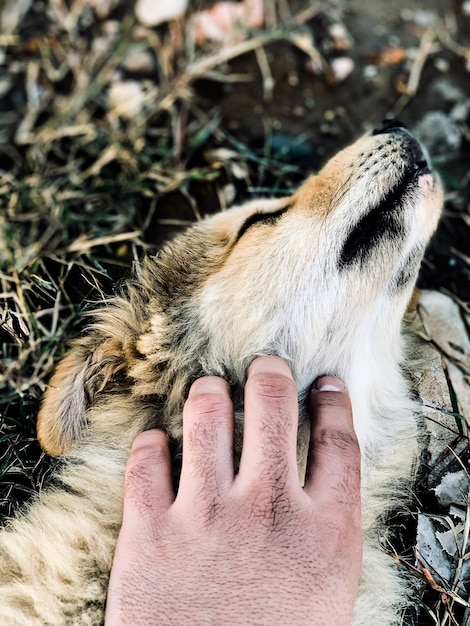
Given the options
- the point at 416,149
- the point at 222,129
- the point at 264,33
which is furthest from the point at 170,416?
the point at 264,33

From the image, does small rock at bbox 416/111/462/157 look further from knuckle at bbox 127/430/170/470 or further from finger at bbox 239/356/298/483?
knuckle at bbox 127/430/170/470

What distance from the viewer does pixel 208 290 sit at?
8.55 feet

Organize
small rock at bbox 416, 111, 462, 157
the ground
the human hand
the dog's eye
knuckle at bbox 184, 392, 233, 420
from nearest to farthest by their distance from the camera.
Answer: the human hand, knuckle at bbox 184, 392, 233, 420, the dog's eye, the ground, small rock at bbox 416, 111, 462, 157

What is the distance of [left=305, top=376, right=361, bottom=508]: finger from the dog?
163 mm

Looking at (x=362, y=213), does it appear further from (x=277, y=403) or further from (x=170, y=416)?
(x=170, y=416)

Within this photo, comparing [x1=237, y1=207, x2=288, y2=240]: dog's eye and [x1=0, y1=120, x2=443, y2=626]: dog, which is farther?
[x1=237, y1=207, x2=288, y2=240]: dog's eye

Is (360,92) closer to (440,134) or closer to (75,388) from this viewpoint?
(440,134)

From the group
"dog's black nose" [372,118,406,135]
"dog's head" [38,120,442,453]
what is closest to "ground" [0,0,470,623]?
"dog's black nose" [372,118,406,135]

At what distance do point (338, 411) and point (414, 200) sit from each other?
3.12 feet

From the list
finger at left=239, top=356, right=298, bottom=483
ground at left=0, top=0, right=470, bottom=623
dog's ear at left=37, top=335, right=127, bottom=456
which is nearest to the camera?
finger at left=239, top=356, right=298, bottom=483

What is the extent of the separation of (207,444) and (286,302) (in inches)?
26.4

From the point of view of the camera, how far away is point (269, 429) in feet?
7.12

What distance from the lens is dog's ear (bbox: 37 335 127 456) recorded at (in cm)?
248

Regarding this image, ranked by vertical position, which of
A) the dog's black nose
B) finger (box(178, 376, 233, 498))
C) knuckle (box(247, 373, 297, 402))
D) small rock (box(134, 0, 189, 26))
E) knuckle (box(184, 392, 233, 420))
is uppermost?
small rock (box(134, 0, 189, 26))
